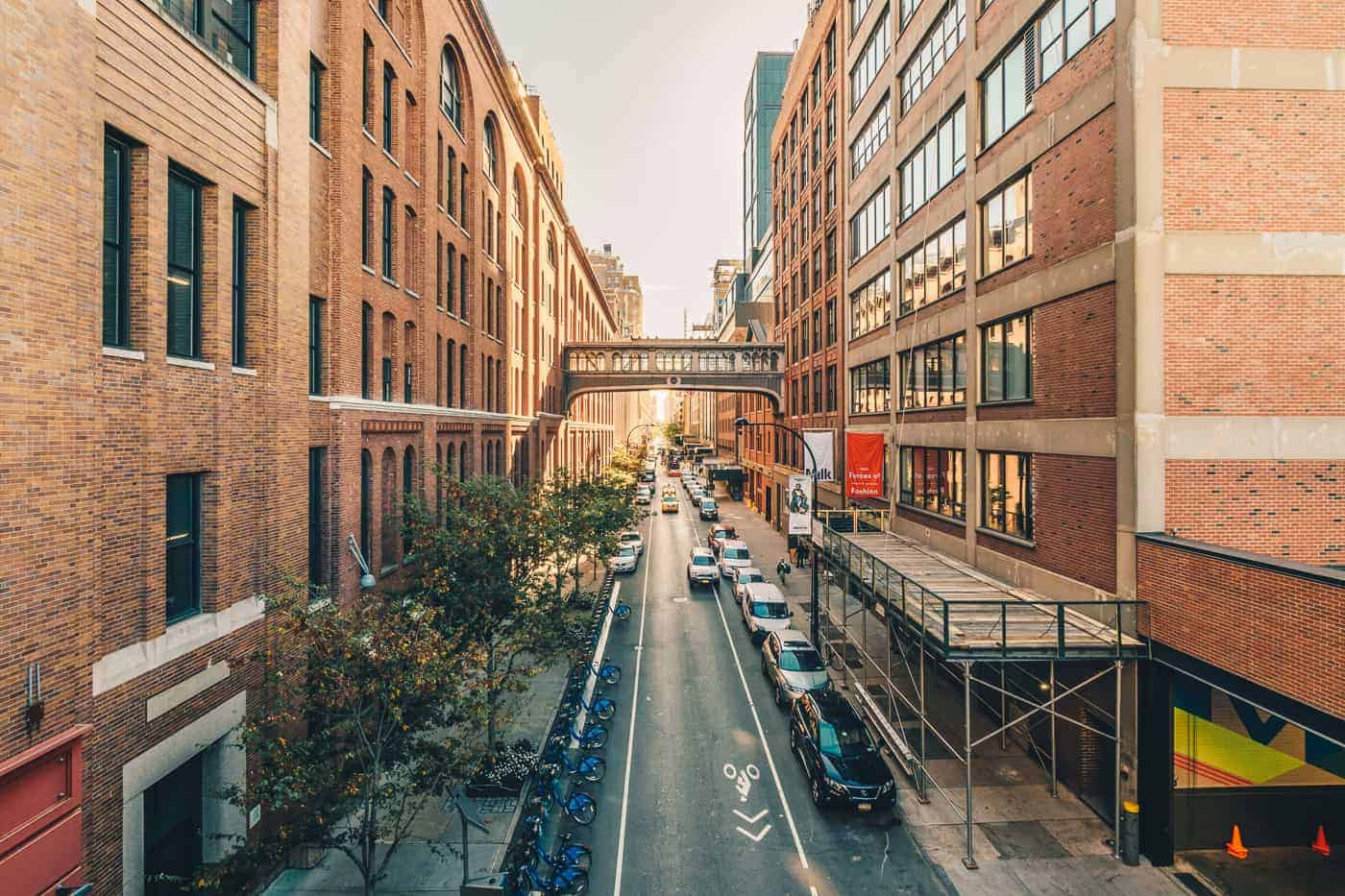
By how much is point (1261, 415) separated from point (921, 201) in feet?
43.4

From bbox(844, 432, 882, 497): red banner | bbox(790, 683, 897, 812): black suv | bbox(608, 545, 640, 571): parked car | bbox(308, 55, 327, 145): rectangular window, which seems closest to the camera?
bbox(790, 683, 897, 812): black suv

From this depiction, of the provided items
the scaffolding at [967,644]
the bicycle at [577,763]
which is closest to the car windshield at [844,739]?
the scaffolding at [967,644]

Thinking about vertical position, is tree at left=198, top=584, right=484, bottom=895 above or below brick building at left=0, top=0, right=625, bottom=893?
below

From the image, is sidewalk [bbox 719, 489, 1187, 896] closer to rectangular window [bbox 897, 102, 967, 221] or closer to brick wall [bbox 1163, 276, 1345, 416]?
brick wall [bbox 1163, 276, 1345, 416]

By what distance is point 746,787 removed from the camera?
1495 centimetres

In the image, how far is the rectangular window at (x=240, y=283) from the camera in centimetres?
1235

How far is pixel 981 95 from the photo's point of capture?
60.5 ft

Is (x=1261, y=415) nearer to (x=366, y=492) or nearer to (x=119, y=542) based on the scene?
(x=119, y=542)

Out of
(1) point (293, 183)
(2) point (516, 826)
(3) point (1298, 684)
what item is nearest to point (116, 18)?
(1) point (293, 183)

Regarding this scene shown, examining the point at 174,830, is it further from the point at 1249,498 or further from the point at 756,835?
the point at 1249,498

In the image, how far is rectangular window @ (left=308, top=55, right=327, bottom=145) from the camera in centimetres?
1591

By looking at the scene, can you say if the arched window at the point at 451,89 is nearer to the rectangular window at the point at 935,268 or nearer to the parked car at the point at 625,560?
the rectangular window at the point at 935,268

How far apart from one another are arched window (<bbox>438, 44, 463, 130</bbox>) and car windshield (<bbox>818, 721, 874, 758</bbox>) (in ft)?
79.3

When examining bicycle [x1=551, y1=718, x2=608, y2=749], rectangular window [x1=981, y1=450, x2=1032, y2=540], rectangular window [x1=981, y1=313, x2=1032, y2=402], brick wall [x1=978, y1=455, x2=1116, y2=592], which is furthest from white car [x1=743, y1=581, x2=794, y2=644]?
rectangular window [x1=981, y1=313, x2=1032, y2=402]
